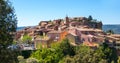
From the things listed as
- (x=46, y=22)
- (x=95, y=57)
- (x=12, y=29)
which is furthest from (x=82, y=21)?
(x=12, y=29)

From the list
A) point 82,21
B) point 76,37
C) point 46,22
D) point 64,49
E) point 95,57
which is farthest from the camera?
point 46,22

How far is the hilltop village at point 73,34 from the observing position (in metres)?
67.6

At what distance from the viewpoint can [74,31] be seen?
75.3 m

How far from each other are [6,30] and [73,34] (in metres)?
58.2

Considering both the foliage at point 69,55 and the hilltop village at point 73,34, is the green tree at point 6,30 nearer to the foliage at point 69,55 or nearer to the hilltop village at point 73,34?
the foliage at point 69,55

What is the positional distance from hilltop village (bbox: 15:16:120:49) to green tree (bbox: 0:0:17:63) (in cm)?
3461

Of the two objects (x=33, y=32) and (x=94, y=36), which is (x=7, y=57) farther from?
(x=33, y=32)

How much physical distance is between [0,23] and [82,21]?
82182 millimetres

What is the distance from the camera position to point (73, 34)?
2783 inches

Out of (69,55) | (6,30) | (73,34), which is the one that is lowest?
(73,34)

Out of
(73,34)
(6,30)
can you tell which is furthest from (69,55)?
(6,30)

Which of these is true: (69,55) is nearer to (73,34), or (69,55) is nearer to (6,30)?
(73,34)

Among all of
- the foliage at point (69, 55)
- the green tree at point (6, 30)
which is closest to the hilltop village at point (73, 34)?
the foliage at point (69, 55)

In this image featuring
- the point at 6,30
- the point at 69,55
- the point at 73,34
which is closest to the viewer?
the point at 6,30
